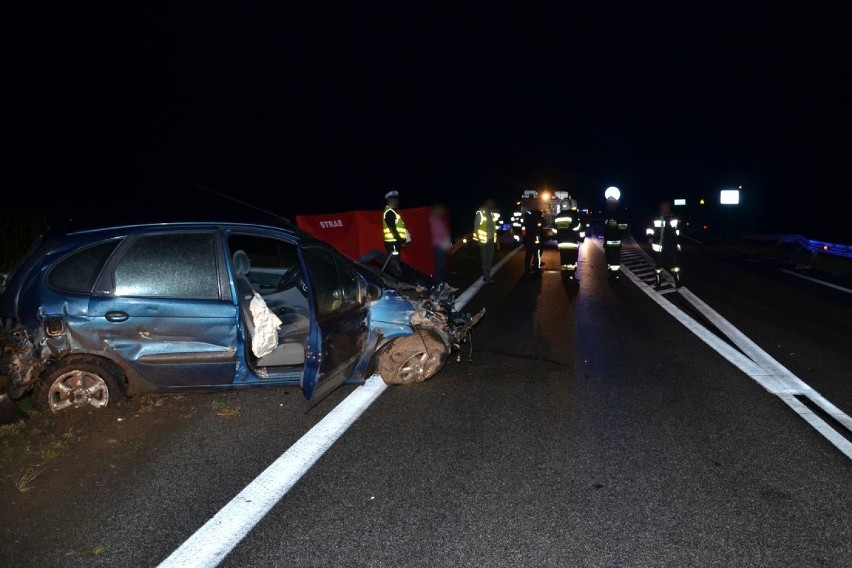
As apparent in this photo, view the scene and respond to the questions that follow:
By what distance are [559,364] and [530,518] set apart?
3.95 meters

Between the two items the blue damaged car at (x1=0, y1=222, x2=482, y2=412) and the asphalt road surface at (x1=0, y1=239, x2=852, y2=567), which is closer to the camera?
the asphalt road surface at (x1=0, y1=239, x2=852, y2=567)

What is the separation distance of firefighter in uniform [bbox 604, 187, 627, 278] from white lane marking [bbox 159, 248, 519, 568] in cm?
1088

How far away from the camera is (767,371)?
25.4ft

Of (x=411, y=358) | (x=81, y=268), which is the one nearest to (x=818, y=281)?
(x=411, y=358)

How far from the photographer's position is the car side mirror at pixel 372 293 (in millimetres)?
6977

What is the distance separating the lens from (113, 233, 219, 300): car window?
19.6 ft

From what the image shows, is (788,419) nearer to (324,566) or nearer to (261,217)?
(324,566)

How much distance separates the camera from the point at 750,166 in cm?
8231

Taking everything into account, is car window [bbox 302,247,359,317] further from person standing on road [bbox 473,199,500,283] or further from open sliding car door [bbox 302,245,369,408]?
person standing on road [bbox 473,199,500,283]

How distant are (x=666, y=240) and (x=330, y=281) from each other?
9780 mm

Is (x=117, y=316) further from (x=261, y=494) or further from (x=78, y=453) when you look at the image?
(x=261, y=494)

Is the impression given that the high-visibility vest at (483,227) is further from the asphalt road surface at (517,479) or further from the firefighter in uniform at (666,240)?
the asphalt road surface at (517,479)

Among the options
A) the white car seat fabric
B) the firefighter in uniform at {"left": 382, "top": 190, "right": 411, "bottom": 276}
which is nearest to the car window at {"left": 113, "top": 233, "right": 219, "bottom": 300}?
the white car seat fabric

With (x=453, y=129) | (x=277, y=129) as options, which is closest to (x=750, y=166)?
(x=453, y=129)
